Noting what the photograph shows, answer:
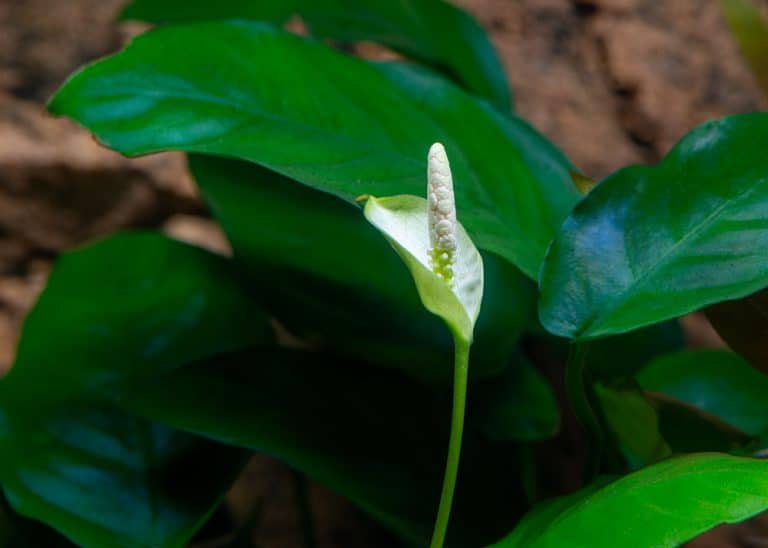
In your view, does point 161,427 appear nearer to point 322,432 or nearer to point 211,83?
point 322,432

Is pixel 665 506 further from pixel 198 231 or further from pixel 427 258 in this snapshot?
pixel 198 231

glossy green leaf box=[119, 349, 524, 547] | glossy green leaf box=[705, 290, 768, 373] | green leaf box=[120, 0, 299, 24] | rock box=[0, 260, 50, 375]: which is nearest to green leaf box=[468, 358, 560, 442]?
glossy green leaf box=[119, 349, 524, 547]

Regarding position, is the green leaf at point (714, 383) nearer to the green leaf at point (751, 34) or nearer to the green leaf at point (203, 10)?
the green leaf at point (751, 34)

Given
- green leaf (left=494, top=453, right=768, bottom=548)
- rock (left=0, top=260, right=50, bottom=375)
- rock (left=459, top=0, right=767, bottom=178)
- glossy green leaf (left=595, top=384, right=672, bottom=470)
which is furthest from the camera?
rock (left=459, top=0, right=767, bottom=178)

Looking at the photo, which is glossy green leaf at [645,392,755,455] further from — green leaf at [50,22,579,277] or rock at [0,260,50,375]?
rock at [0,260,50,375]

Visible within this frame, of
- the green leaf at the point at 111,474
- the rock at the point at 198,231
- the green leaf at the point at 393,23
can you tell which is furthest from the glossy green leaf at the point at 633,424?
the rock at the point at 198,231

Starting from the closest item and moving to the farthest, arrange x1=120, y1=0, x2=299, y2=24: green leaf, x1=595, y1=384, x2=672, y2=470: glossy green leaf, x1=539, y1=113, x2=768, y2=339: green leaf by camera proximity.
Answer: x1=539, y1=113, x2=768, y2=339: green leaf → x1=595, y1=384, x2=672, y2=470: glossy green leaf → x1=120, y1=0, x2=299, y2=24: green leaf
